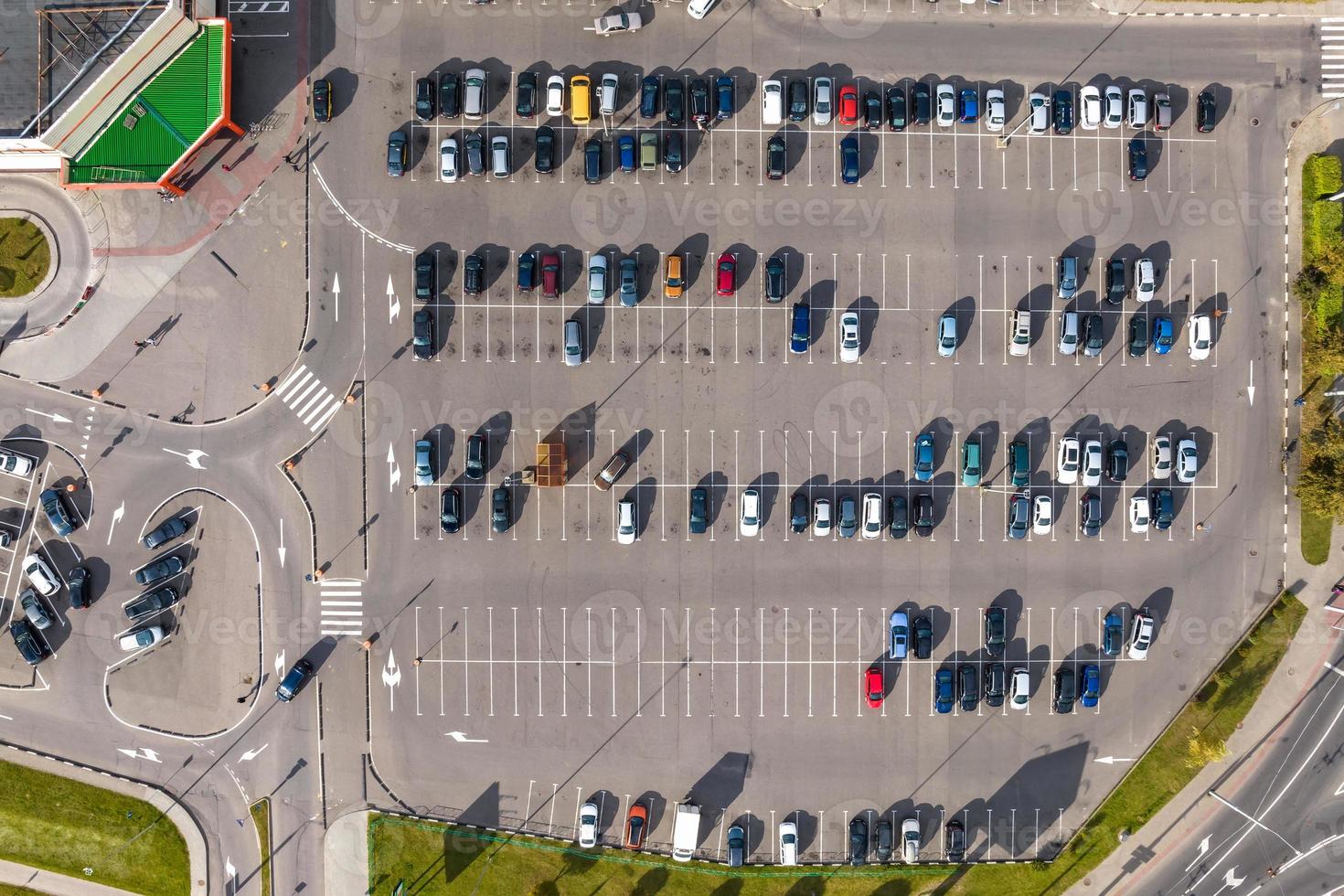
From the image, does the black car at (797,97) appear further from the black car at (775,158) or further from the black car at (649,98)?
the black car at (649,98)

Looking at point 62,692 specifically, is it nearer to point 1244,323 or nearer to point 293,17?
point 293,17

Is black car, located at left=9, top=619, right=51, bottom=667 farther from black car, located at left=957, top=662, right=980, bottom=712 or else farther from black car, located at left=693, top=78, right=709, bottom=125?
black car, located at left=957, top=662, right=980, bottom=712

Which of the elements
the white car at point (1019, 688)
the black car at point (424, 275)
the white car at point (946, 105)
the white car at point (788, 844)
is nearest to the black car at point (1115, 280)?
the white car at point (946, 105)

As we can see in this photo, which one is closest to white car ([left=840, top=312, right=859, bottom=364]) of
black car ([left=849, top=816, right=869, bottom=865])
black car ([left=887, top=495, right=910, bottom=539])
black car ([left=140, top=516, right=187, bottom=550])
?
black car ([left=887, top=495, right=910, bottom=539])

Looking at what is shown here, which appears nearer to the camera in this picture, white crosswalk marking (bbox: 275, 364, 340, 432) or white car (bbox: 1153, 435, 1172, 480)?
white crosswalk marking (bbox: 275, 364, 340, 432)


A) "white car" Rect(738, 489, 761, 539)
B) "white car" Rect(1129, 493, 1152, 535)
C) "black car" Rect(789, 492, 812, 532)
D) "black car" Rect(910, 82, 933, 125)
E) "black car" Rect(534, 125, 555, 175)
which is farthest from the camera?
"black car" Rect(910, 82, 933, 125)
